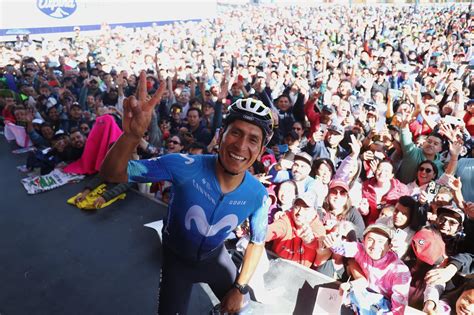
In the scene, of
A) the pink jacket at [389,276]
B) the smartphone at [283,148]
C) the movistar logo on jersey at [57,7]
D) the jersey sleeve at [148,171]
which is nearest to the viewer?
the jersey sleeve at [148,171]

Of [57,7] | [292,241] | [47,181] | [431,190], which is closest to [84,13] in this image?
[57,7]

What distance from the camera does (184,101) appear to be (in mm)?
7816

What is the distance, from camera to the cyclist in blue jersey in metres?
1.97

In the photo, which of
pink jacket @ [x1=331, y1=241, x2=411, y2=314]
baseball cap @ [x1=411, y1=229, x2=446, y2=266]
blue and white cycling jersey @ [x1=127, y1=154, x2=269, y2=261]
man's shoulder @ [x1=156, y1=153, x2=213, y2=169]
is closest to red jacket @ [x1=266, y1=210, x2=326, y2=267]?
pink jacket @ [x1=331, y1=241, x2=411, y2=314]

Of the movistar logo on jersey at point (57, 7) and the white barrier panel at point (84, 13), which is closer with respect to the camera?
the white barrier panel at point (84, 13)

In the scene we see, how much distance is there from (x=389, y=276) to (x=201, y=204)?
174 cm

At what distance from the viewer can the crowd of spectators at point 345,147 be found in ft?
9.98

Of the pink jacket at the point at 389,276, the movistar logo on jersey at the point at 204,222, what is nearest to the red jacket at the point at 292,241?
the pink jacket at the point at 389,276

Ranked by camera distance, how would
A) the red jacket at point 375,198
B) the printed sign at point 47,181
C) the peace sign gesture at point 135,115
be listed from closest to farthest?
the peace sign gesture at point 135,115 < the red jacket at point 375,198 < the printed sign at point 47,181

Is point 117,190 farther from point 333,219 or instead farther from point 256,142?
point 256,142

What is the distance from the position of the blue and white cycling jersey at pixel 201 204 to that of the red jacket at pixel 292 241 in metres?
1.22

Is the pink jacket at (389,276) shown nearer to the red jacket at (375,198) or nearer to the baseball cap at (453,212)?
the baseball cap at (453,212)

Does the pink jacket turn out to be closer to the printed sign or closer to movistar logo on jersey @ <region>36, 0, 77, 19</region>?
the printed sign

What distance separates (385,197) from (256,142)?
276 centimetres
